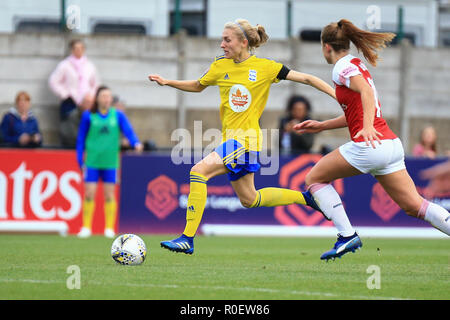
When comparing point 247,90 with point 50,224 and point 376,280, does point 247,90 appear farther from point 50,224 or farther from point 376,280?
point 50,224

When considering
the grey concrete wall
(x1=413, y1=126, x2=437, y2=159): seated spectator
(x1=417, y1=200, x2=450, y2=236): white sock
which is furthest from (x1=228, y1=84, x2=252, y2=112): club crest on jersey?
the grey concrete wall

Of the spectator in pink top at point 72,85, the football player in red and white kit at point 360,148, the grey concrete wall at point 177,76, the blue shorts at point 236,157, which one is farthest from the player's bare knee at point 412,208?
the grey concrete wall at point 177,76

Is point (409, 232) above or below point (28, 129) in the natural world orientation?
below

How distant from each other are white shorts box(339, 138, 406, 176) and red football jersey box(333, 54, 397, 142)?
0.09m

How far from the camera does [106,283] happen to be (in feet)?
21.8

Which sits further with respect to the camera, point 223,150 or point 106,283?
point 223,150

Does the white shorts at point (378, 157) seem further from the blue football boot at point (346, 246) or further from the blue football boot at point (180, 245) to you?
the blue football boot at point (180, 245)

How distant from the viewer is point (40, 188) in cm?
1427

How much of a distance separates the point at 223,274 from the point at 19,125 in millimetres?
8464

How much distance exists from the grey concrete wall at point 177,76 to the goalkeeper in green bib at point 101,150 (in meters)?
2.96

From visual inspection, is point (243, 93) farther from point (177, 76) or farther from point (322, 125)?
point (177, 76)

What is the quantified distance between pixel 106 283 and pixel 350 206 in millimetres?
9072
